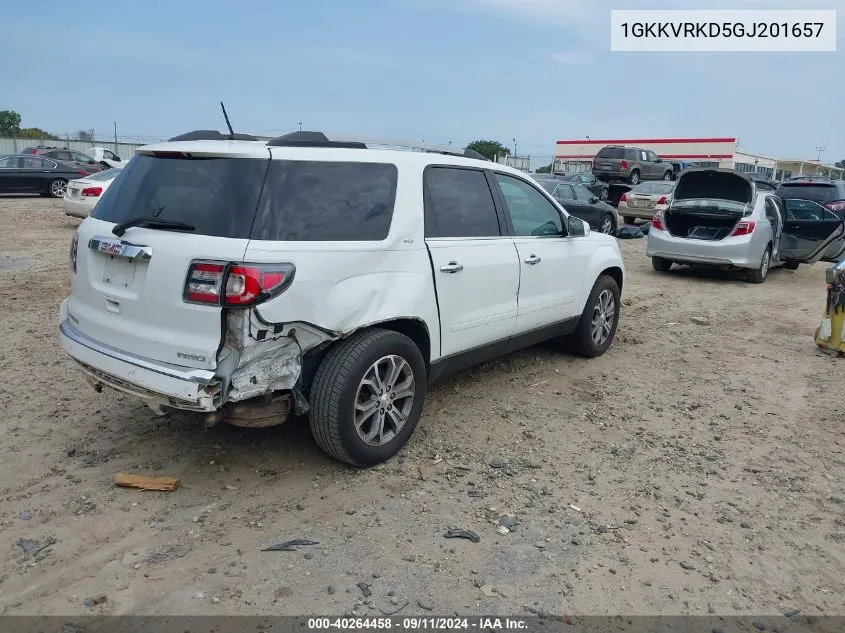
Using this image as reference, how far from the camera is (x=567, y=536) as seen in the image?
336 centimetres

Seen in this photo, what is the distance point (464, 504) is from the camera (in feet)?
11.9

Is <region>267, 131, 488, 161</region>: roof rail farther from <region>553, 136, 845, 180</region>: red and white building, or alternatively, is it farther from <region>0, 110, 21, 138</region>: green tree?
<region>0, 110, 21, 138</region>: green tree

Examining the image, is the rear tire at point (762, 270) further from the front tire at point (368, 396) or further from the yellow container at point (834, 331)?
the front tire at point (368, 396)

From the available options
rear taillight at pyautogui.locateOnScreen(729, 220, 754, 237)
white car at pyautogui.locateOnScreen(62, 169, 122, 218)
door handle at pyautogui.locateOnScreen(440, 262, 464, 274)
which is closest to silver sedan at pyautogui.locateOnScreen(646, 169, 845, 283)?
rear taillight at pyautogui.locateOnScreen(729, 220, 754, 237)

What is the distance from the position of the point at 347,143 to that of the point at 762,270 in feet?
30.7

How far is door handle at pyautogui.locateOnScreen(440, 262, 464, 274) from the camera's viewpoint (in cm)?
420

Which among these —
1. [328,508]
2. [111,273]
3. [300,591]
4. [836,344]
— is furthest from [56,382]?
[836,344]

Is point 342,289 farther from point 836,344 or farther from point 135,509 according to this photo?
point 836,344

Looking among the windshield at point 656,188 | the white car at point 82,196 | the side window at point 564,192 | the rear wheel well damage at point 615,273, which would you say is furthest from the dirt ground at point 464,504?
the windshield at point 656,188

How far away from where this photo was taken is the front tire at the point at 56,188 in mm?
20672

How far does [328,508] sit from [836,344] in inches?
222

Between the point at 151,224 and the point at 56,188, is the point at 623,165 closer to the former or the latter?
the point at 56,188

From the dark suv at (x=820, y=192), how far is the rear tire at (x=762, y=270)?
135 centimetres

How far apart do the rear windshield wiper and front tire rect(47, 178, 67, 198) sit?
19.7m
